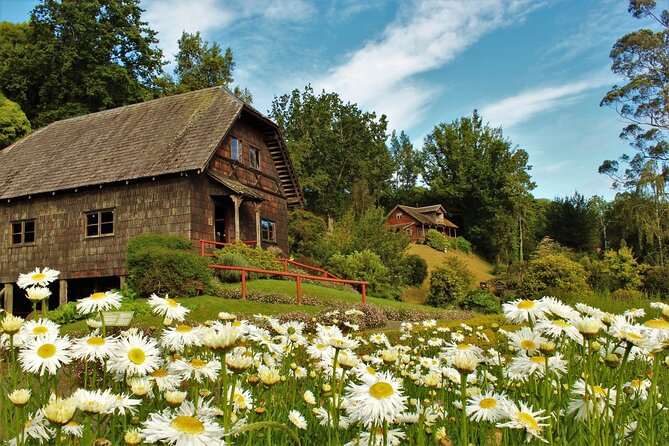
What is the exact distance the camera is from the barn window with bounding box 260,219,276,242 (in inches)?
955

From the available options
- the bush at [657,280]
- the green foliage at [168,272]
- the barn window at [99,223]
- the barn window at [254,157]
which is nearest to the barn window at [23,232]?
the barn window at [99,223]

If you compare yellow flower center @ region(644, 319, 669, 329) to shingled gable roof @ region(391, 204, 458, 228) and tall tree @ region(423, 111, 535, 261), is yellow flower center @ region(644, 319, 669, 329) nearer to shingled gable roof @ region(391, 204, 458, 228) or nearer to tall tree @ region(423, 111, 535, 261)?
tall tree @ region(423, 111, 535, 261)

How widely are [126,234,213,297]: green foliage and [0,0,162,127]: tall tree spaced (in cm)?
2335

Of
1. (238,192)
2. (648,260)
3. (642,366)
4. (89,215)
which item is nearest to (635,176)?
(648,260)

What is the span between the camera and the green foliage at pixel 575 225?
46188 millimetres

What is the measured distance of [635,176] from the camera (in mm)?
35500

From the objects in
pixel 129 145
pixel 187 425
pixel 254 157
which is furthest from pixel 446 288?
pixel 187 425

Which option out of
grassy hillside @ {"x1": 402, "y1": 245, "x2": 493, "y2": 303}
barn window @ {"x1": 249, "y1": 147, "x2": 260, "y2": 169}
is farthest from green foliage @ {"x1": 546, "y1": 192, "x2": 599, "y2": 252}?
barn window @ {"x1": 249, "y1": 147, "x2": 260, "y2": 169}

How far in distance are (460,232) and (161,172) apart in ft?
156

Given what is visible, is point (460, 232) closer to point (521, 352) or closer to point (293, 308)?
point (293, 308)

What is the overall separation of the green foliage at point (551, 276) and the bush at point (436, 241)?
25.5 m

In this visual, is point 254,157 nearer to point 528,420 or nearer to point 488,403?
point 488,403

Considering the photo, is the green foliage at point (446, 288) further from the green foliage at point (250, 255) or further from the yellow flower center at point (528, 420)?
the yellow flower center at point (528, 420)

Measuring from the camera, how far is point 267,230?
24688 millimetres
